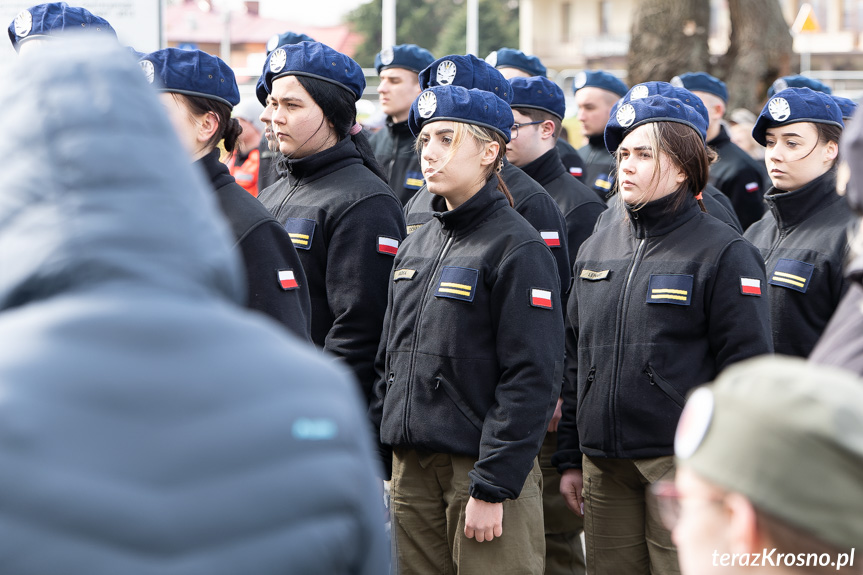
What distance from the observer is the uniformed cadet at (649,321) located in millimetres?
4020

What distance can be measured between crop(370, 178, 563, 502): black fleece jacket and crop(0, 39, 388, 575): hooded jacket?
2587 mm

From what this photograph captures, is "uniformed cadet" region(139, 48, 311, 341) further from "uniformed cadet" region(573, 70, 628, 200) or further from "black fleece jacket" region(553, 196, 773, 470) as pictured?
"uniformed cadet" region(573, 70, 628, 200)

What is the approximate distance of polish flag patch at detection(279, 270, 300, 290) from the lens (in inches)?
136

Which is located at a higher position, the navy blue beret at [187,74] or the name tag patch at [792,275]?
the navy blue beret at [187,74]

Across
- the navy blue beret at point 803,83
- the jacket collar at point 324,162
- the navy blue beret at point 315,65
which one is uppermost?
the navy blue beret at point 315,65

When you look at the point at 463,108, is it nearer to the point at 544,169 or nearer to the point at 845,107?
the point at 544,169

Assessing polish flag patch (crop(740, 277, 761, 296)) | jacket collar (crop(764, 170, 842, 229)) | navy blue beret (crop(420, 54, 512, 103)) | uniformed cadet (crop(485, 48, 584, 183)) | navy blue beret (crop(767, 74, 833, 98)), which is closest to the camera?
polish flag patch (crop(740, 277, 761, 296))

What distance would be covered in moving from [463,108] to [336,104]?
77cm

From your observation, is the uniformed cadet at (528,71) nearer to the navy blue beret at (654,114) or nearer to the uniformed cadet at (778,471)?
the navy blue beret at (654,114)

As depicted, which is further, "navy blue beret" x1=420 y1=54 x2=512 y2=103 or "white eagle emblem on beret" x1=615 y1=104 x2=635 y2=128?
"navy blue beret" x1=420 y1=54 x2=512 y2=103

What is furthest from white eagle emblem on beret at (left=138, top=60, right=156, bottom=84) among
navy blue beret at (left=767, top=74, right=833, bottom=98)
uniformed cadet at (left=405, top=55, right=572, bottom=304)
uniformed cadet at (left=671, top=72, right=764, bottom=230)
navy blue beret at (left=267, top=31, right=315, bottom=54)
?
uniformed cadet at (left=671, top=72, right=764, bottom=230)

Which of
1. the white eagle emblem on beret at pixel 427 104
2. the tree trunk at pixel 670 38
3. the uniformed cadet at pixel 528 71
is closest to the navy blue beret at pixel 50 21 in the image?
the white eagle emblem on beret at pixel 427 104

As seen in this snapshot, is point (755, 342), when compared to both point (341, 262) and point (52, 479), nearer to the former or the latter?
point (341, 262)

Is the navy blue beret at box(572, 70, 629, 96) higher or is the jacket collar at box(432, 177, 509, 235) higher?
the navy blue beret at box(572, 70, 629, 96)
